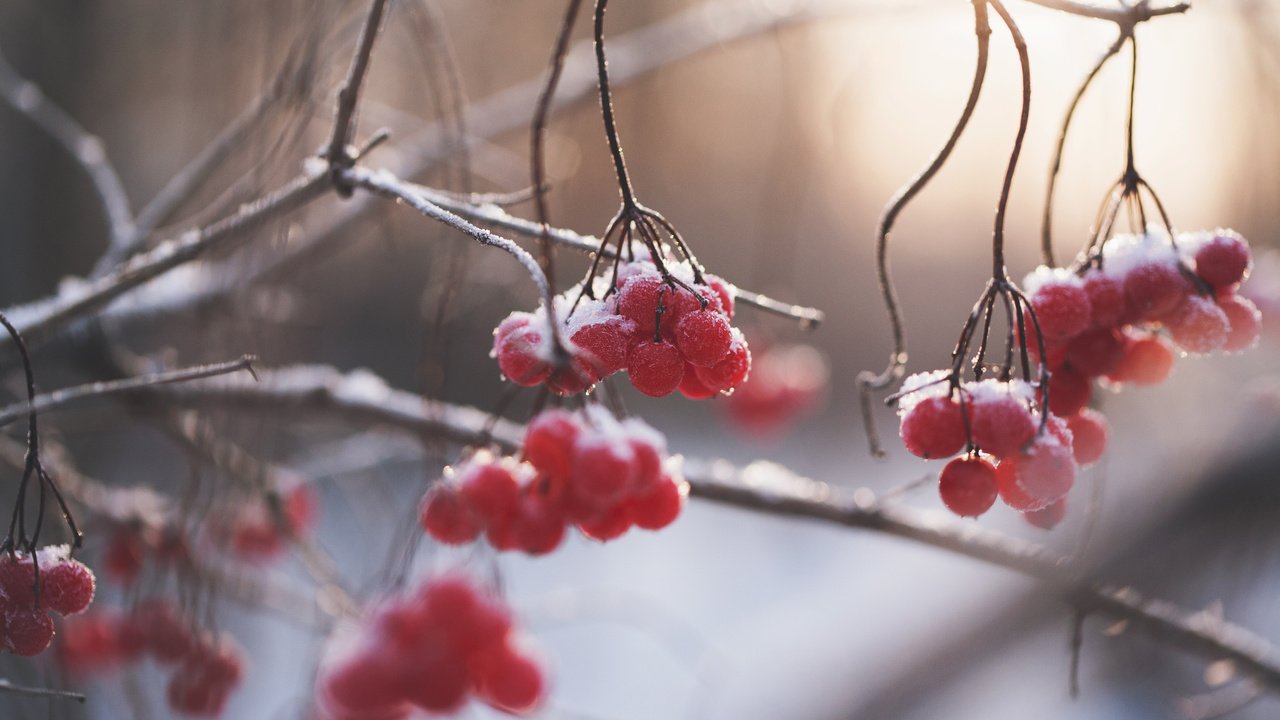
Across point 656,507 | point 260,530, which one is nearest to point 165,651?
point 260,530

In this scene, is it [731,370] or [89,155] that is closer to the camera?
[731,370]

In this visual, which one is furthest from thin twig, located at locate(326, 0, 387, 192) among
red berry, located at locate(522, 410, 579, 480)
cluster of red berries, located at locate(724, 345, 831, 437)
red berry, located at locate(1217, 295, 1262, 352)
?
cluster of red berries, located at locate(724, 345, 831, 437)

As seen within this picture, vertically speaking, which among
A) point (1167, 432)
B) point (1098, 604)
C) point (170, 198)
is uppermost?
point (1167, 432)

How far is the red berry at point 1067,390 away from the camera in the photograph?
704mm

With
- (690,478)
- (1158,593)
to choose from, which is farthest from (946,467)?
(1158,593)

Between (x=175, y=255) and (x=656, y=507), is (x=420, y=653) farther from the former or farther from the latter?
(x=175, y=255)

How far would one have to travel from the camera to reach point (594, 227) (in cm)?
622

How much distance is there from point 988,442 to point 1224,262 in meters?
0.29

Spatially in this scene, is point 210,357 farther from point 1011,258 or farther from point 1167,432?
point 1011,258

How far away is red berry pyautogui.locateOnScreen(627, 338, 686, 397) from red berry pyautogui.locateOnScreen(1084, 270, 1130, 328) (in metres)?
0.36

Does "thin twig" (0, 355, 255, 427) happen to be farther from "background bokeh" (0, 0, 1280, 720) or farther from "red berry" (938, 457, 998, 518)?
"red berry" (938, 457, 998, 518)

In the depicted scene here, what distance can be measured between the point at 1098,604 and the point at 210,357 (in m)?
1.22

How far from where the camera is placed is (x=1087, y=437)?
709 millimetres

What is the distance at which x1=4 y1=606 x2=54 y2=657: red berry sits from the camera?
65cm
